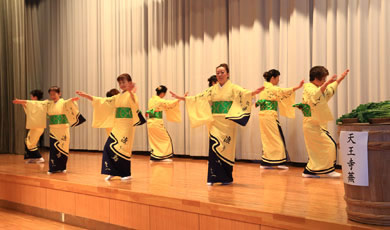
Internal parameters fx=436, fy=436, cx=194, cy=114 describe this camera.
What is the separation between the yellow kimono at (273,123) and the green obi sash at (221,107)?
182 cm

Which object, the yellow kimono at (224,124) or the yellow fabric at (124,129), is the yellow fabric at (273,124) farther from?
the yellow fabric at (124,129)

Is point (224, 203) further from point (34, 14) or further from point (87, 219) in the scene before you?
point (34, 14)

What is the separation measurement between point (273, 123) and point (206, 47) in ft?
8.18

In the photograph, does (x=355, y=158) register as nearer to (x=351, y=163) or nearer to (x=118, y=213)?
(x=351, y=163)

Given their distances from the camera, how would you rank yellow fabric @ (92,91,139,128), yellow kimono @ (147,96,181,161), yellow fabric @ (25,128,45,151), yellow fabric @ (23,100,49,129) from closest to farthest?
yellow fabric @ (92,91,139,128) → yellow fabric @ (23,100,49,129) → yellow kimono @ (147,96,181,161) → yellow fabric @ (25,128,45,151)

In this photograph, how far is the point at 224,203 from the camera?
12.4ft

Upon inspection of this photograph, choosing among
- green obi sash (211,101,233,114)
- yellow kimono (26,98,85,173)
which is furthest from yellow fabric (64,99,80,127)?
green obi sash (211,101,233,114)

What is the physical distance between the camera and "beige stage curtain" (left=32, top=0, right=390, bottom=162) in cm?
635

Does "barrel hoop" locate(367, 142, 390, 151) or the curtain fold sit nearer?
"barrel hoop" locate(367, 142, 390, 151)

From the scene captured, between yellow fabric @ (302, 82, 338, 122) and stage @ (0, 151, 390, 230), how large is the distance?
790mm

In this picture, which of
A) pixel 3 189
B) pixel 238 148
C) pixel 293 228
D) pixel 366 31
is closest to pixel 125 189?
pixel 293 228

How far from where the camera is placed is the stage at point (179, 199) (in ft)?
11.3

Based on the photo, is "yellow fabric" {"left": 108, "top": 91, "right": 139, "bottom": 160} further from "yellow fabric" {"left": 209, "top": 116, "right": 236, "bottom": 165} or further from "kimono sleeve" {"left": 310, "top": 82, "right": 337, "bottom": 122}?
"kimono sleeve" {"left": 310, "top": 82, "right": 337, "bottom": 122}

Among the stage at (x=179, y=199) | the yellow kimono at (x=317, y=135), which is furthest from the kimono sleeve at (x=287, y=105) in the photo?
the yellow kimono at (x=317, y=135)
